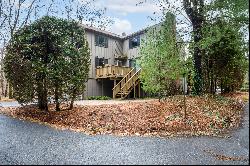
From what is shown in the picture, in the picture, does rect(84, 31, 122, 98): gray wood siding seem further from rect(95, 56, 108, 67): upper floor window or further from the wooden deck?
the wooden deck

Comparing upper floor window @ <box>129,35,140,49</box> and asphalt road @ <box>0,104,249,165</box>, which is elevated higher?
upper floor window @ <box>129,35,140,49</box>

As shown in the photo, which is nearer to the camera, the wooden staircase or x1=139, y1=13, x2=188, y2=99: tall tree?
x1=139, y1=13, x2=188, y2=99: tall tree

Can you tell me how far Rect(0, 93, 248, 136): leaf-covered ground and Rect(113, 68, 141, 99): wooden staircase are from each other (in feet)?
35.6

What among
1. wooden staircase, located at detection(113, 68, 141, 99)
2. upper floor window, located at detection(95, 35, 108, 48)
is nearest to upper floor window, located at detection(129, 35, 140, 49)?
upper floor window, located at detection(95, 35, 108, 48)

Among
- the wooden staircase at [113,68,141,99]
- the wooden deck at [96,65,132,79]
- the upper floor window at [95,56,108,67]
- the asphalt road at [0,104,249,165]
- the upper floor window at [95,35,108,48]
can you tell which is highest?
the upper floor window at [95,35,108,48]

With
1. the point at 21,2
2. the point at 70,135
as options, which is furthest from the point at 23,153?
the point at 21,2

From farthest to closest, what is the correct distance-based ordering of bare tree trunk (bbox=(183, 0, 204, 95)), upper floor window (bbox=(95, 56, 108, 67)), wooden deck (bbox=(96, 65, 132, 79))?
upper floor window (bbox=(95, 56, 108, 67)), wooden deck (bbox=(96, 65, 132, 79)), bare tree trunk (bbox=(183, 0, 204, 95))

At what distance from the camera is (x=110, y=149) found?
9.23 metres

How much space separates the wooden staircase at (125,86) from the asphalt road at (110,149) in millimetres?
17070

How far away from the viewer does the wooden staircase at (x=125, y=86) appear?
95.9 ft

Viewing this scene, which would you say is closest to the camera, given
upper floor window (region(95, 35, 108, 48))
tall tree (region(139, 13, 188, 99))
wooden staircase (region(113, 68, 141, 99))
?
tall tree (region(139, 13, 188, 99))

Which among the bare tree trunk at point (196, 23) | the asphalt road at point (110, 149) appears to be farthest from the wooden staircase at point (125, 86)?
the asphalt road at point (110, 149)

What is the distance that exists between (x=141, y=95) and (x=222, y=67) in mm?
10851

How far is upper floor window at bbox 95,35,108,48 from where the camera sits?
35.9 m
